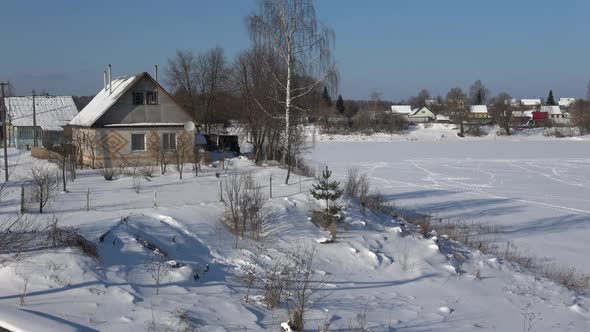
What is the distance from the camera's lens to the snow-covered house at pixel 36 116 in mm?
49250

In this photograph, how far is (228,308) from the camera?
809 centimetres

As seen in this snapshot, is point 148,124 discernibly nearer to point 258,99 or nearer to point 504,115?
point 258,99

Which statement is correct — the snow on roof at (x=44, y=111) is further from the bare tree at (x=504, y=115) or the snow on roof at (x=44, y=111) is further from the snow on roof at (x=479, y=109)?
the snow on roof at (x=479, y=109)

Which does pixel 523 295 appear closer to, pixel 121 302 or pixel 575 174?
pixel 121 302

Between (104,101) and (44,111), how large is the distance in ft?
72.1

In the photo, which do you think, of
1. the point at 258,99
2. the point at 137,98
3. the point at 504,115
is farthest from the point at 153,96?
the point at 504,115

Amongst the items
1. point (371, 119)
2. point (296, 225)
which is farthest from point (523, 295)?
point (371, 119)

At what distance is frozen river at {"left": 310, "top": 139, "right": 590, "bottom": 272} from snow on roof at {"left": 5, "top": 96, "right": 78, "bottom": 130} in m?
23.6

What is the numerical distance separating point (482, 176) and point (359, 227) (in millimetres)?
22428

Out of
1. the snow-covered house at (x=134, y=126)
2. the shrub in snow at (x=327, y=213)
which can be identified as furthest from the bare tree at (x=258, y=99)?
the shrub in snow at (x=327, y=213)

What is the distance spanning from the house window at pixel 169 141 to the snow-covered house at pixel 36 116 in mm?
22442

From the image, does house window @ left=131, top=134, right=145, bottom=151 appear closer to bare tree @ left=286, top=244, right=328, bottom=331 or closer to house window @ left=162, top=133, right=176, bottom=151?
house window @ left=162, top=133, right=176, bottom=151

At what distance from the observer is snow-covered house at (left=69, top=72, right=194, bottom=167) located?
94.1 ft

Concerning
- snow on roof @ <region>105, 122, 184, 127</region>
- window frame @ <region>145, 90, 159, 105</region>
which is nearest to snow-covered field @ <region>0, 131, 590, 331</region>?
snow on roof @ <region>105, 122, 184, 127</region>
